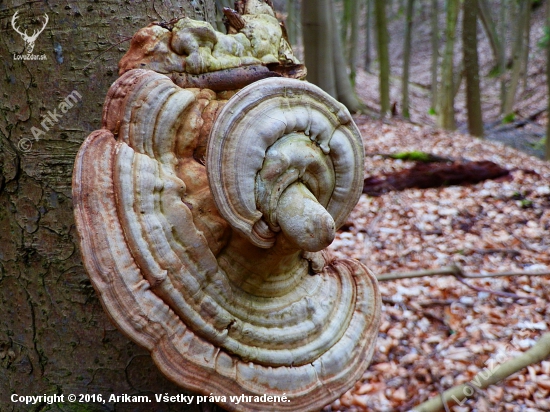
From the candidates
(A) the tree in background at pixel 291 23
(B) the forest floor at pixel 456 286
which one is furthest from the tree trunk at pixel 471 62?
(A) the tree in background at pixel 291 23

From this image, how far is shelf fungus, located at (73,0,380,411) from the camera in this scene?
1.42 meters

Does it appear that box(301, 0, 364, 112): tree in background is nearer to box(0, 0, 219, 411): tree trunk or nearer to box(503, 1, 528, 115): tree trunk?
box(0, 0, 219, 411): tree trunk

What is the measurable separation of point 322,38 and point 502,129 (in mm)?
10632

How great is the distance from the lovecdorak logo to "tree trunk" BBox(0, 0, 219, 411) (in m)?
0.02

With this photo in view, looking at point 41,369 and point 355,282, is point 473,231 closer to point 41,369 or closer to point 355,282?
point 355,282

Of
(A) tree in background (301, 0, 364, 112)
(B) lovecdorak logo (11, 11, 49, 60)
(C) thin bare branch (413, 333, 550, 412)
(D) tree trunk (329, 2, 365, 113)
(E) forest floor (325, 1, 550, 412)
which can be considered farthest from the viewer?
(D) tree trunk (329, 2, 365, 113)

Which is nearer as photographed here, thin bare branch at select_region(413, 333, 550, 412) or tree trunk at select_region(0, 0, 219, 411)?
tree trunk at select_region(0, 0, 219, 411)

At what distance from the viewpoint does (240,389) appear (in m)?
1.58

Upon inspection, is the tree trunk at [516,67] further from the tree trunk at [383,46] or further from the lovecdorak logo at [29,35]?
the lovecdorak logo at [29,35]

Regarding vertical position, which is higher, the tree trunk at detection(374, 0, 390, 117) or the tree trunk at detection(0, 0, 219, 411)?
the tree trunk at detection(0, 0, 219, 411)

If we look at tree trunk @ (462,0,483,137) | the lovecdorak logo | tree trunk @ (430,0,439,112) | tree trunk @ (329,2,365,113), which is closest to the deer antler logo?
the lovecdorak logo

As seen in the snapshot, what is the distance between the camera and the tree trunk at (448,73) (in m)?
12.9

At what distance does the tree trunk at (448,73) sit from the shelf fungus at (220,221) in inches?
507

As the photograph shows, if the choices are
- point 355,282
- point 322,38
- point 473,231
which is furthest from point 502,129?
point 355,282
